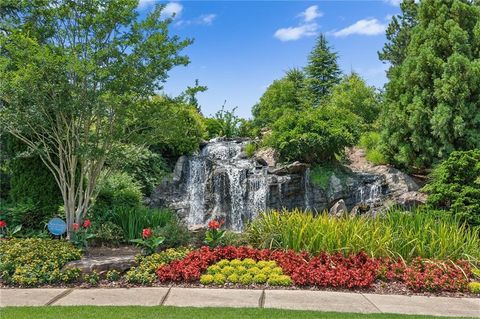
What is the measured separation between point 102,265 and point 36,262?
3.39 feet

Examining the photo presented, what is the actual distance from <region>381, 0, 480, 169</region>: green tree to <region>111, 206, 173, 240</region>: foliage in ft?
26.9

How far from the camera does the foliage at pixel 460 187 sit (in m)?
9.56

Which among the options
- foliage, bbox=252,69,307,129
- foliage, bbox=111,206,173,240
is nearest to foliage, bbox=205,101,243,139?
foliage, bbox=252,69,307,129

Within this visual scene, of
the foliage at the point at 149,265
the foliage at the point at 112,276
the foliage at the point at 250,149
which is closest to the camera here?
the foliage at the point at 149,265

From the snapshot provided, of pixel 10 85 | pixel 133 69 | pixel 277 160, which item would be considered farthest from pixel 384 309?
pixel 277 160

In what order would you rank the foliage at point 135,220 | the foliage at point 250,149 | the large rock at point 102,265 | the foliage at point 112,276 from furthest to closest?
the foliage at point 250,149, the foliage at point 135,220, the large rock at point 102,265, the foliage at point 112,276

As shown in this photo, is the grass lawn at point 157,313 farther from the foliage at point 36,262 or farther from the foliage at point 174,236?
the foliage at point 174,236

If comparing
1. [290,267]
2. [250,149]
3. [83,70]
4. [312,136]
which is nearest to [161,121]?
[83,70]

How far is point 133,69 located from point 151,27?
3.01 ft

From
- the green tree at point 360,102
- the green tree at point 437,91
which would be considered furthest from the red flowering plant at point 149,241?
the green tree at point 360,102

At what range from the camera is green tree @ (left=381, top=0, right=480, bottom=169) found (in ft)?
43.2

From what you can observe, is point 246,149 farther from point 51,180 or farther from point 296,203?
point 51,180

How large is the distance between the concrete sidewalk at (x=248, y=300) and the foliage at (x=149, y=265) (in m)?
0.32

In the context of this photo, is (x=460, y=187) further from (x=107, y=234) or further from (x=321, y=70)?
(x=321, y=70)
